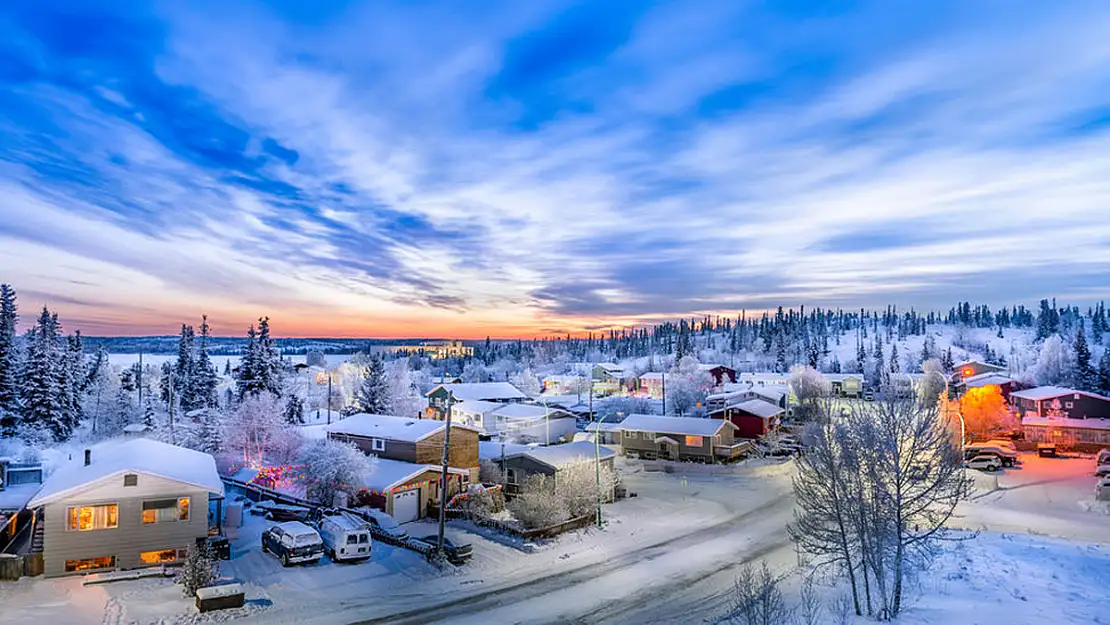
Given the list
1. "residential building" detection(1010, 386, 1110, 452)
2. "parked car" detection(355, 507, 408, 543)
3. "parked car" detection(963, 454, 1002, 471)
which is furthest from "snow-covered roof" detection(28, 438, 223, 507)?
"residential building" detection(1010, 386, 1110, 452)

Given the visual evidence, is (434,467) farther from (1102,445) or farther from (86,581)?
(1102,445)

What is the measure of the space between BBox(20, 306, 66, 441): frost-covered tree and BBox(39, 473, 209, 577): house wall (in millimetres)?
38279

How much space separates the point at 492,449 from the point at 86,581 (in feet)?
85.8

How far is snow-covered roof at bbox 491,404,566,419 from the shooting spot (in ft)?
225

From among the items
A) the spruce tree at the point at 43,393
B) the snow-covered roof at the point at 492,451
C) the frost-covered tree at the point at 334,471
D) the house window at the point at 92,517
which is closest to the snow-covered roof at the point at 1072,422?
the snow-covered roof at the point at 492,451

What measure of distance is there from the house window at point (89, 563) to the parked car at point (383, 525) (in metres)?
10.8

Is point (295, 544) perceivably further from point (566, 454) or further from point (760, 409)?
point (760, 409)

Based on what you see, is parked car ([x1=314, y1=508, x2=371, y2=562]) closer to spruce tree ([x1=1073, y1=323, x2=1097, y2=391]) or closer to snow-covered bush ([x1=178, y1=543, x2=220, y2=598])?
snow-covered bush ([x1=178, y1=543, x2=220, y2=598])

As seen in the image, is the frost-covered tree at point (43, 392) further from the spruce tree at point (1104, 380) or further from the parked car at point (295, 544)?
the spruce tree at point (1104, 380)

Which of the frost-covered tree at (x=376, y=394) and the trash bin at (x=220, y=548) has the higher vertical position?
the frost-covered tree at (x=376, y=394)

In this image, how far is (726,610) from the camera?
21969mm

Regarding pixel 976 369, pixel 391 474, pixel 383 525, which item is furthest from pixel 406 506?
pixel 976 369

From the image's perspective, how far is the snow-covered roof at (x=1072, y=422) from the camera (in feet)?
185

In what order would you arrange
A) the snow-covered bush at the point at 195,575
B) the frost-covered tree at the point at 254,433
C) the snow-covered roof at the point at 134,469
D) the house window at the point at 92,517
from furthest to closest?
1. the frost-covered tree at the point at 254,433
2. the snow-covered roof at the point at 134,469
3. the house window at the point at 92,517
4. the snow-covered bush at the point at 195,575
